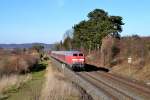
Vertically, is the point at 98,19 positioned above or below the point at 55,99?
above

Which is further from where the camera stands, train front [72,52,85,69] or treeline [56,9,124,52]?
treeline [56,9,124,52]

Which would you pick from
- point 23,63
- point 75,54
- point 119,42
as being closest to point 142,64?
point 75,54

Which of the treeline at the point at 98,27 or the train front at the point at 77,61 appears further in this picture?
the treeline at the point at 98,27

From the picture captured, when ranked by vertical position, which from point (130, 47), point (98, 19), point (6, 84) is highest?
point (98, 19)

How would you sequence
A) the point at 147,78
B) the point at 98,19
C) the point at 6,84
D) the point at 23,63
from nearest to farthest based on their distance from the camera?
1. the point at 6,84
2. the point at 147,78
3. the point at 23,63
4. the point at 98,19

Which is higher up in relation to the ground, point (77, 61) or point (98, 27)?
point (98, 27)

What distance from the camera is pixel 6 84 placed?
36.0 meters

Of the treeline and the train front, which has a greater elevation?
the treeline

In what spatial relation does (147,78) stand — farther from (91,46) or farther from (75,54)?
(91,46)

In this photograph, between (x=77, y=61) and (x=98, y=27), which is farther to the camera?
(x=98, y=27)

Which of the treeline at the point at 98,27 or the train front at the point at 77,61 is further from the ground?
the treeline at the point at 98,27

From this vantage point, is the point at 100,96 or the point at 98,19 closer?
the point at 100,96

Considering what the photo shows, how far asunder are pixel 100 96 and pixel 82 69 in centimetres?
3218

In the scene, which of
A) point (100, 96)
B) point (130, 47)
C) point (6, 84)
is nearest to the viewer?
point (100, 96)
